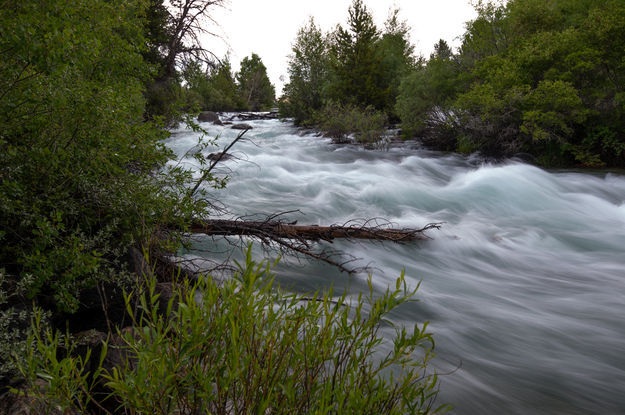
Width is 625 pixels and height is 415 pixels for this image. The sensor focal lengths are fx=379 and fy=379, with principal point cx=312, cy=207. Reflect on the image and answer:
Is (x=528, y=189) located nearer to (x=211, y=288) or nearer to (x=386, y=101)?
(x=211, y=288)

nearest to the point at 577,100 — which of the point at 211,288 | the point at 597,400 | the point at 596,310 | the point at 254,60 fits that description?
the point at 596,310

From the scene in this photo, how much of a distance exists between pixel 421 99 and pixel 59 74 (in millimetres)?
19990

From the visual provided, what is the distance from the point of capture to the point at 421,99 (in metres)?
20.5

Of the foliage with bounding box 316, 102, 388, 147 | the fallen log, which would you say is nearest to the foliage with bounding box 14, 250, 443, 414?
the fallen log

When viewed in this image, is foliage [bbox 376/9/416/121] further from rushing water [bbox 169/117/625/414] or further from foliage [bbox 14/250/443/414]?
foliage [bbox 14/250/443/414]

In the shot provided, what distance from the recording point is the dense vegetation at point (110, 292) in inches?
54.7

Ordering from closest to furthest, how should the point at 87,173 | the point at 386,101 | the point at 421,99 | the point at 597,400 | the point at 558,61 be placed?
the point at 87,173 → the point at 597,400 → the point at 558,61 → the point at 421,99 → the point at 386,101

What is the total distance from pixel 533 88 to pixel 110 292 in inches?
664

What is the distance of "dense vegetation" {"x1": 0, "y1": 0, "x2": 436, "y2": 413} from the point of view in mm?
1391

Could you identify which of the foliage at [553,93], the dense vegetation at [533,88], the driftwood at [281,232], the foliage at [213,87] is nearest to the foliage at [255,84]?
the foliage at [213,87]

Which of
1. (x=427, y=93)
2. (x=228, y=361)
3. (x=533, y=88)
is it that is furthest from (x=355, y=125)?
(x=228, y=361)

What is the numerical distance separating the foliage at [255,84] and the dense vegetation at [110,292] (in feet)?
197

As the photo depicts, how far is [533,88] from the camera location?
15.2 metres

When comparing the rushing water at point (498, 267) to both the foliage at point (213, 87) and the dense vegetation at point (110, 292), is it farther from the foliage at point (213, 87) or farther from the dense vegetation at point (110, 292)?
the foliage at point (213, 87)
